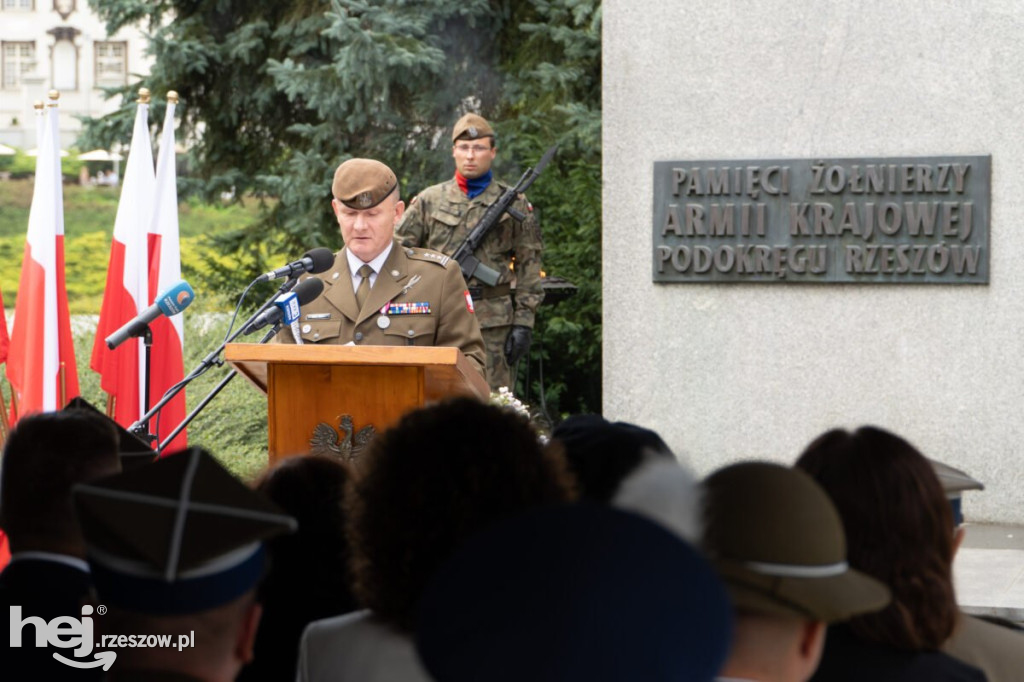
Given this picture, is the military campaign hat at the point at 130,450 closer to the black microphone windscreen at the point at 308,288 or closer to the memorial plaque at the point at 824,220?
the black microphone windscreen at the point at 308,288

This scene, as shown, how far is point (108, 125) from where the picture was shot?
39.3 ft

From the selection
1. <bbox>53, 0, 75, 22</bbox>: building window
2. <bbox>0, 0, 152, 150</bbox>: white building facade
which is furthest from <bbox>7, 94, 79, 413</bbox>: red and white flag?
<bbox>53, 0, 75, 22</bbox>: building window

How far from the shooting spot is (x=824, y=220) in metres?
7.45

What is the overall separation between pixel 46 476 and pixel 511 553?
1420 millimetres

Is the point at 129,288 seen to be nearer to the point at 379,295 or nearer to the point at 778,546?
the point at 379,295

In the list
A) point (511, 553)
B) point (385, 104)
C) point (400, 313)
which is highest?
point (385, 104)

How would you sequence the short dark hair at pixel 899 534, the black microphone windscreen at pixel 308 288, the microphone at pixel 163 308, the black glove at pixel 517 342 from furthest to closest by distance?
the black glove at pixel 517 342 < the black microphone windscreen at pixel 308 288 < the microphone at pixel 163 308 < the short dark hair at pixel 899 534

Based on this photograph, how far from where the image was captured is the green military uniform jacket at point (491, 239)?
8.47 metres

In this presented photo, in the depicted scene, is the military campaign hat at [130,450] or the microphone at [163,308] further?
the microphone at [163,308]

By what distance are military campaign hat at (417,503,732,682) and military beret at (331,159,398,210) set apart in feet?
12.7

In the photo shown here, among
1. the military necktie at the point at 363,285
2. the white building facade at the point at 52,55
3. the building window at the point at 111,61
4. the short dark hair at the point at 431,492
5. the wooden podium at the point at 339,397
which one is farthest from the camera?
the white building facade at the point at 52,55

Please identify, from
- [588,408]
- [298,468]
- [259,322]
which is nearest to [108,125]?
[588,408]

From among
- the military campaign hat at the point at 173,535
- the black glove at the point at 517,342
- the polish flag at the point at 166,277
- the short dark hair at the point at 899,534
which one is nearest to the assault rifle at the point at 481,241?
the black glove at the point at 517,342

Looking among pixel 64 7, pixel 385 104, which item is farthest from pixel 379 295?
pixel 64 7
